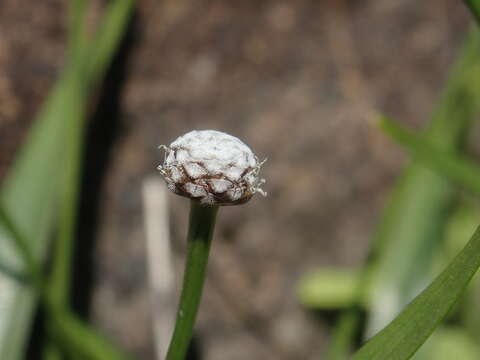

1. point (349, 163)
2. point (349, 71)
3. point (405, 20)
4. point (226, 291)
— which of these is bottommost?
point (226, 291)

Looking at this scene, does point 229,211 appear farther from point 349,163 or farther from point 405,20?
point 405,20

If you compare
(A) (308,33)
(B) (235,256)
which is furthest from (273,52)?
(B) (235,256)

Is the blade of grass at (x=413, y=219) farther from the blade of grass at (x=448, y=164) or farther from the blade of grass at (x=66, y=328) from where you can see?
the blade of grass at (x=66, y=328)

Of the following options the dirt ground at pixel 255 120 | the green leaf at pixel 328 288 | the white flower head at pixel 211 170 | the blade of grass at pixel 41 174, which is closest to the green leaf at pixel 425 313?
the white flower head at pixel 211 170

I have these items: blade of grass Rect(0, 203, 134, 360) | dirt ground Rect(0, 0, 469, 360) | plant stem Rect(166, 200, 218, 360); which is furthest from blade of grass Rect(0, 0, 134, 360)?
plant stem Rect(166, 200, 218, 360)

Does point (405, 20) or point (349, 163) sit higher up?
point (405, 20)

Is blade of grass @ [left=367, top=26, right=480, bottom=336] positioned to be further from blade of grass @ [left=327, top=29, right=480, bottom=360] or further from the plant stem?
the plant stem
